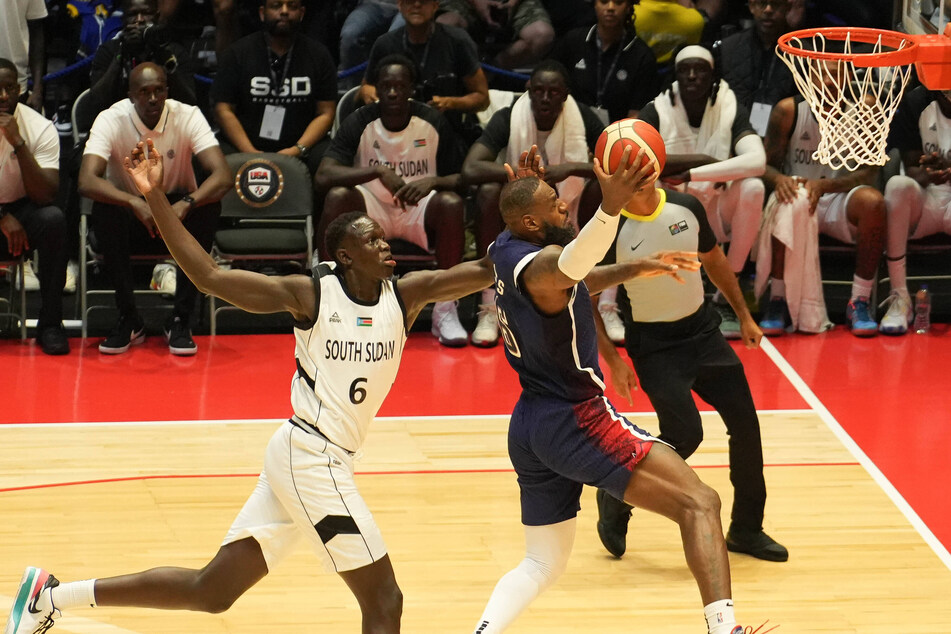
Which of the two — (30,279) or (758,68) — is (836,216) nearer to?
(758,68)

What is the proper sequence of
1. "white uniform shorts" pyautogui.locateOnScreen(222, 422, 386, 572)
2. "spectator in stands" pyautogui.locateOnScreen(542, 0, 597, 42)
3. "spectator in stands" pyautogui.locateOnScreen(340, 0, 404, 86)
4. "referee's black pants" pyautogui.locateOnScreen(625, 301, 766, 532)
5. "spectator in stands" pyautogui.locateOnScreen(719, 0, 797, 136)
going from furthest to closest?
"spectator in stands" pyautogui.locateOnScreen(542, 0, 597, 42)
"spectator in stands" pyautogui.locateOnScreen(340, 0, 404, 86)
"spectator in stands" pyautogui.locateOnScreen(719, 0, 797, 136)
"referee's black pants" pyautogui.locateOnScreen(625, 301, 766, 532)
"white uniform shorts" pyautogui.locateOnScreen(222, 422, 386, 572)

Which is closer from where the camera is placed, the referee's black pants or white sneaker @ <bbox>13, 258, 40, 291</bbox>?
the referee's black pants

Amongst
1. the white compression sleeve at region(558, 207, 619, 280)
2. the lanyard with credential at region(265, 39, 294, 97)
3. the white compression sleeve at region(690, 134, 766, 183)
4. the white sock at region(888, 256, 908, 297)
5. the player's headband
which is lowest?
the white sock at region(888, 256, 908, 297)

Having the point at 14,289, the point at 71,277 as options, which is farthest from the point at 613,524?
the point at 71,277

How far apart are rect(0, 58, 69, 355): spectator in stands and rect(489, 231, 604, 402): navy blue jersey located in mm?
5072

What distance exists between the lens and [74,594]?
480 cm

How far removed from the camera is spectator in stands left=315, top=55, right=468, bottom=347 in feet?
30.5

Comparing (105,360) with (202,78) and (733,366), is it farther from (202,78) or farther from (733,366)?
(733,366)

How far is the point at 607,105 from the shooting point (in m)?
9.94

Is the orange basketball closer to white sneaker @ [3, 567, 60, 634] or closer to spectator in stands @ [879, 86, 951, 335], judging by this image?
white sneaker @ [3, 567, 60, 634]

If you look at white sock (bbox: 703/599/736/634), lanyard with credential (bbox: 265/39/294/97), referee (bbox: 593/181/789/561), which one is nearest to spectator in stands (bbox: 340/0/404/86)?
lanyard with credential (bbox: 265/39/294/97)

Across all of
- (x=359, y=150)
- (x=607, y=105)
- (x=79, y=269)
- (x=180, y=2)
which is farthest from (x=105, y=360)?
(x=607, y=105)

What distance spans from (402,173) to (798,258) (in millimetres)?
2816

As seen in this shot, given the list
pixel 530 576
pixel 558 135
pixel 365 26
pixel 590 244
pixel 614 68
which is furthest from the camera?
pixel 365 26
